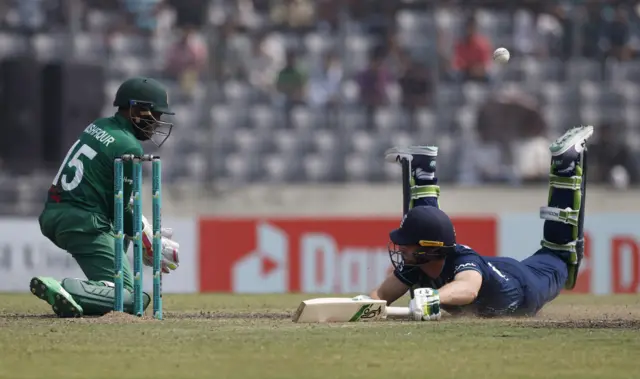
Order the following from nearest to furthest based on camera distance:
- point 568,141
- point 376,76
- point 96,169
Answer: point 96,169 → point 568,141 → point 376,76

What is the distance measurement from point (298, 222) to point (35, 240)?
3025mm

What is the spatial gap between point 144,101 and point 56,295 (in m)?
1.41

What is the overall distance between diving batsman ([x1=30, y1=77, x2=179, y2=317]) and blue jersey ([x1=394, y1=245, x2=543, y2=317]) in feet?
5.36

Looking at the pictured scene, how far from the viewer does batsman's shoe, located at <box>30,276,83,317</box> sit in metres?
7.36

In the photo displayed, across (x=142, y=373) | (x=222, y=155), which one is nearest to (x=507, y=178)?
(x=222, y=155)

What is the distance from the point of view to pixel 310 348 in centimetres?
609

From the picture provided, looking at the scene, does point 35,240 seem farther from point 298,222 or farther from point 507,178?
point 507,178

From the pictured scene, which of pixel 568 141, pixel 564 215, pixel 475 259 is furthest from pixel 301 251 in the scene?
pixel 475 259

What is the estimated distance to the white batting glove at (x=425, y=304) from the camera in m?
7.26

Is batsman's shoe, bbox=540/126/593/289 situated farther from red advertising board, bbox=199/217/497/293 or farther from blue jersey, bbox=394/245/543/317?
red advertising board, bbox=199/217/497/293

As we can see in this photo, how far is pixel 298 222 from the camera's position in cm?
1412

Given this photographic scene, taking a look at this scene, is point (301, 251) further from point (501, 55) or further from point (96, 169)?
point (96, 169)

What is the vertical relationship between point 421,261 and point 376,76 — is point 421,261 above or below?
below

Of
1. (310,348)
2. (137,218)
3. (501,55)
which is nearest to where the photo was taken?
(310,348)
